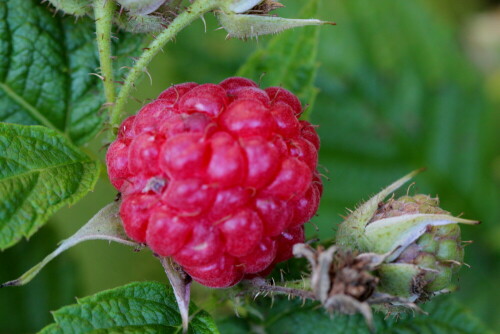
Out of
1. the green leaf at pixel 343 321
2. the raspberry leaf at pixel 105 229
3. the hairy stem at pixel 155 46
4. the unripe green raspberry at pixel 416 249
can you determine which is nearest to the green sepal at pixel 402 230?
the unripe green raspberry at pixel 416 249

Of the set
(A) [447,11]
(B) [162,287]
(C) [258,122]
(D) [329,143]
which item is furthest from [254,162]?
(A) [447,11]

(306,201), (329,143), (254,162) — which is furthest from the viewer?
(329,143)

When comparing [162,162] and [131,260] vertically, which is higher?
[162,162]

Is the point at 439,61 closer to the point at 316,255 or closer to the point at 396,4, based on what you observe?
the point at 396,4

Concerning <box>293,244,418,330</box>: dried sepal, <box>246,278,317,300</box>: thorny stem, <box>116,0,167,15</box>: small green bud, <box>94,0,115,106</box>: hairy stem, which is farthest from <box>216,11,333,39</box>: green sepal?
<box>246,278,317,300</box>: thorny stem

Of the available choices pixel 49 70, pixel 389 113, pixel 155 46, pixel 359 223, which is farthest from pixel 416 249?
pixel 389 113

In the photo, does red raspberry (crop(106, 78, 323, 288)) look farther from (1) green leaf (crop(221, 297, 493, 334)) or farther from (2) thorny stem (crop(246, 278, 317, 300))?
(1) green leaf (crop(221, 297, 493, 334))
